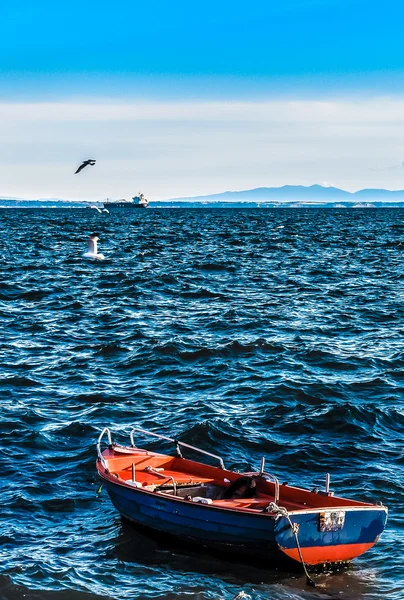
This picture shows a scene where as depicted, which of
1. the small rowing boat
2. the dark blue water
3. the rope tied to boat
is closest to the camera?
the rope tied to boat

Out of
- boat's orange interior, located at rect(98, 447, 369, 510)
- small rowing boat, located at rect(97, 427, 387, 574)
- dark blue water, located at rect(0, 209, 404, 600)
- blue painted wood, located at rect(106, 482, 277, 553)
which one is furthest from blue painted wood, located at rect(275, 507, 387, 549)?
dark blue water, located at rect(0, 209, 404, 600)

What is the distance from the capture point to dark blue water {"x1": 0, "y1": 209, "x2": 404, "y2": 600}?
41.0 feet

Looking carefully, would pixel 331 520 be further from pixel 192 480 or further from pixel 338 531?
pixel 192 480

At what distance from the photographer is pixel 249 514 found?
12.2 meters

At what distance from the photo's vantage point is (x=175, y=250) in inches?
2537

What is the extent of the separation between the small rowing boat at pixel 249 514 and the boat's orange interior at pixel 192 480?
0.02 m

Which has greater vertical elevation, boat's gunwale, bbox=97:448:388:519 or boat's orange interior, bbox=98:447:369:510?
boat's gunwale, bbox=97:448:388:519

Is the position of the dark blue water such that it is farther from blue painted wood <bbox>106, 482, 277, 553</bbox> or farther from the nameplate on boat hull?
the nameplate on boat hull

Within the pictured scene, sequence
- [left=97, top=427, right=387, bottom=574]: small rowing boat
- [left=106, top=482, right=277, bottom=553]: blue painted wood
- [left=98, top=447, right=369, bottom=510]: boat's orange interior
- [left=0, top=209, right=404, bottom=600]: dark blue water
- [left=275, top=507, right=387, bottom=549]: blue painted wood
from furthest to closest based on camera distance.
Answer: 1. [left=98, top=447, right=369, bottom=510]: boat's orange interior
2. [left=0, top=209, right=404, bottom=600]: dark blue water
3. [left=106, top=482, right=277, bottom=553]: blue painted wood
4. [left=97, top=427, right=387, bottom=574]: small rowing boat
5. [left=275, top=507, right=387, bottom=549]: blue painted wood

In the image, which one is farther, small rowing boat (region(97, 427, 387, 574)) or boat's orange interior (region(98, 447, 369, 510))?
boat's orange interior (region(98, 447, 369, 510))

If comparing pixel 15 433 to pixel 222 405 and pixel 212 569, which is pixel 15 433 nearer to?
pixel 222 405

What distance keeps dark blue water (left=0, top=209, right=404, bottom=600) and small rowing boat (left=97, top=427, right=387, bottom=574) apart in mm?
329

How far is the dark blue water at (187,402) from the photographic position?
12484 mm

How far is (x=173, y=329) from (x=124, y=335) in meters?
1.99
